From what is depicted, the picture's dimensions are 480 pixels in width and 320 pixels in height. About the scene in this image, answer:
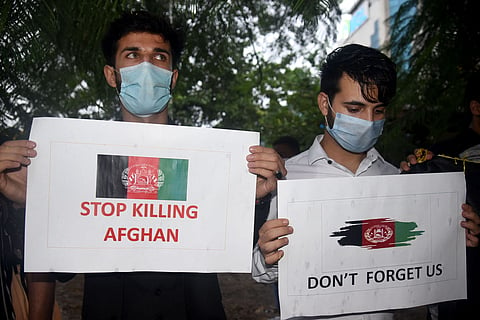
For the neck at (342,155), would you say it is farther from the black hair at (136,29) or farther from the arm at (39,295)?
the arm at (39,295)

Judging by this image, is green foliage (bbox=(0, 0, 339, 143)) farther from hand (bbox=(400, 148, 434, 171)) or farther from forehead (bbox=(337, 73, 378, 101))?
hand (bbox=(400, 148, 434, 171))

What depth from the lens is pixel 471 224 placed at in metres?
1.85

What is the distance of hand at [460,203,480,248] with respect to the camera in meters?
1.85

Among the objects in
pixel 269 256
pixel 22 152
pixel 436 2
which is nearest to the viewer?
pixel 22 152

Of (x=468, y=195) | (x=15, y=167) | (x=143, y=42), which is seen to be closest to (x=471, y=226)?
(x=468, y=195)

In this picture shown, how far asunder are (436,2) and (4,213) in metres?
2.69

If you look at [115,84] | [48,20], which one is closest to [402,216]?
[115,84]

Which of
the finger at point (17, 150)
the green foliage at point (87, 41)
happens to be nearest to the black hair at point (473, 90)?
the green foliage at point (87, 41)

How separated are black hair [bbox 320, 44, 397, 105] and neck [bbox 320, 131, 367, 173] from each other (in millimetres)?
204

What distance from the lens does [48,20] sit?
2.13m

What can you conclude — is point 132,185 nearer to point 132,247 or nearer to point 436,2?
point 132,247

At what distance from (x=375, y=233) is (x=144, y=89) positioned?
1.07 m

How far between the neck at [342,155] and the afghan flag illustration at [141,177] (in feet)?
2.28

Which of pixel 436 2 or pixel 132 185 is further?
pixel 436 2
